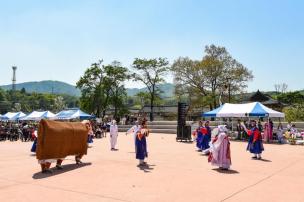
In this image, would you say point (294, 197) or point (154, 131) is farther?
point (154, 131)

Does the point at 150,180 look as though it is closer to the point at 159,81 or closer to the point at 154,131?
the point at 154,131

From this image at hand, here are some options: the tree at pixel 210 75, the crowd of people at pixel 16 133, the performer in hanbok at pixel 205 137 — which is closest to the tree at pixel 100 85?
the tree at pixel 210 75

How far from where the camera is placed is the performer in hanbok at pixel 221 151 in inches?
416

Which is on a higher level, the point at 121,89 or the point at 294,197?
the point at 121,89

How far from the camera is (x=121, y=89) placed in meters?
44.6

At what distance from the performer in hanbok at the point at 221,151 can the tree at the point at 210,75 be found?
2948cm

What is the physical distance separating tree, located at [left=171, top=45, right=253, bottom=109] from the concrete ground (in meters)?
29.3

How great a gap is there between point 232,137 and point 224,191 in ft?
64.0

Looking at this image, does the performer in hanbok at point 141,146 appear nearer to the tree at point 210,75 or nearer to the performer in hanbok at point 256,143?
the performer in hanbok at point 256,143

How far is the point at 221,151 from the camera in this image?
10.7 metres

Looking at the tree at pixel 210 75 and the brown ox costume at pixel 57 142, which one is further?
the tree at pixel 210 75

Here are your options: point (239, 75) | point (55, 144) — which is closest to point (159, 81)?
point (239, 75)

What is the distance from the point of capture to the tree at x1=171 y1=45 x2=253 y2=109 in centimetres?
4094

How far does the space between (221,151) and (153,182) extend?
307cm
